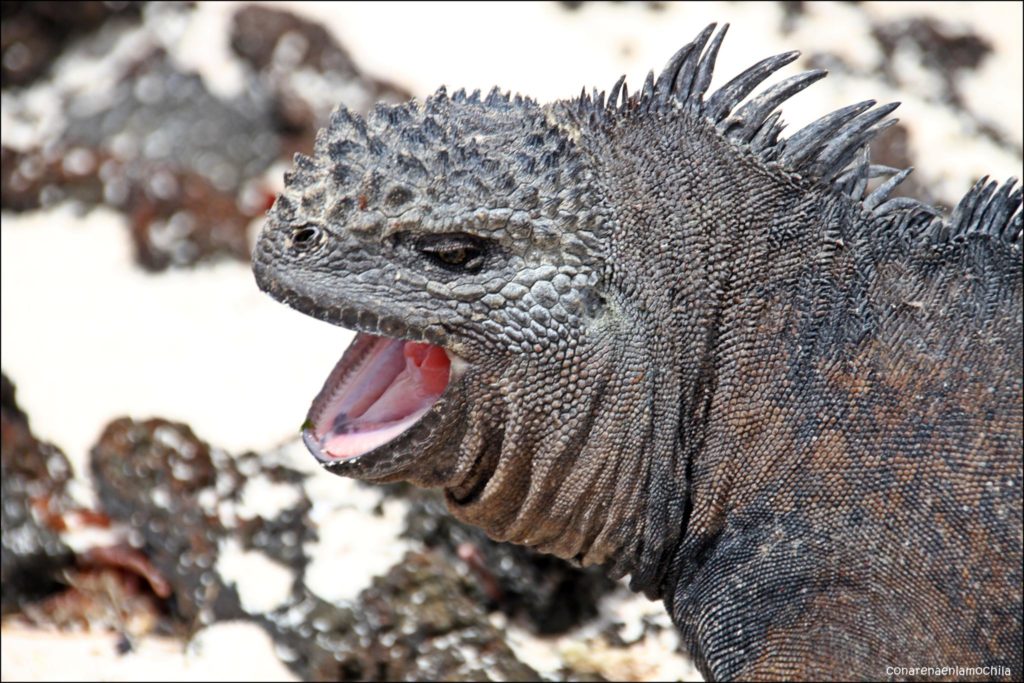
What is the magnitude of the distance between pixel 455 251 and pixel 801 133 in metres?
1.10

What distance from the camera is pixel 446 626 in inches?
203

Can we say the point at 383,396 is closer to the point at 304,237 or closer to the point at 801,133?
the point at 304,237

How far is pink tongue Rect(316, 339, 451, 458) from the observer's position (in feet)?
12.2

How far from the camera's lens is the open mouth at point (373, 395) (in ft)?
12.2

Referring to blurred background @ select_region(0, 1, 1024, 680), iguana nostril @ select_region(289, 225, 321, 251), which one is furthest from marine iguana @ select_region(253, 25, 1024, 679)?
blurred background @ select_region(0, 1, 1024, 680)

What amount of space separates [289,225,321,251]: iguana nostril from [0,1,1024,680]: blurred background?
7.02 ft

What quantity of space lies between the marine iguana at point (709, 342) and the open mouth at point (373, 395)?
0.01 metres

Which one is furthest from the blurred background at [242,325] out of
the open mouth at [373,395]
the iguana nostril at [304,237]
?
the iguana nostril at [304,237]

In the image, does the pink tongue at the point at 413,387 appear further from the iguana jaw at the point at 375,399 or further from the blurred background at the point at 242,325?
the blurred background at the point at 242,325

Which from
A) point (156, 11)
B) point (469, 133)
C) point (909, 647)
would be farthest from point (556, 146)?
point (156, 11)

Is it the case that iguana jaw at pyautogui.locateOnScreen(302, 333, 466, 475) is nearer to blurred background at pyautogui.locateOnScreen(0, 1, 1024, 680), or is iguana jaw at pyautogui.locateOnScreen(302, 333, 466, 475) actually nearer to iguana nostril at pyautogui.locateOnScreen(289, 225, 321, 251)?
iguana nostril at pyautogui.locateOnScreen(289, 225, 321, 251)

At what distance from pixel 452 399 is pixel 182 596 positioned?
8.54 ft

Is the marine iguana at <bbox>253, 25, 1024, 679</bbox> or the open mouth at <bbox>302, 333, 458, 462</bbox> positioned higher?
the marine iguana at <bbox>253, 25, 1024, 679</bbox>

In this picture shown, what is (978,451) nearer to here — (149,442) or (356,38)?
(149,442)
